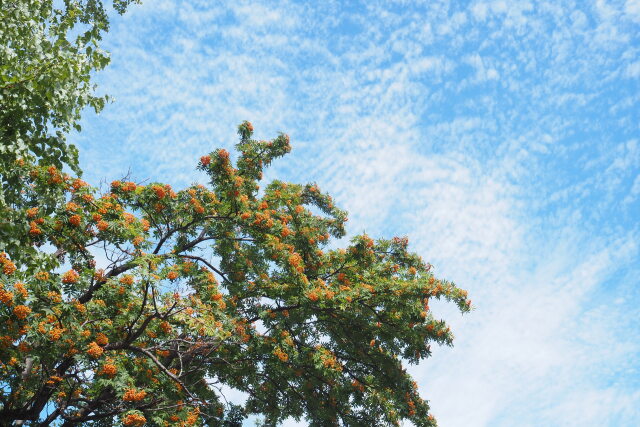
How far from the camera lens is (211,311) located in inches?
435

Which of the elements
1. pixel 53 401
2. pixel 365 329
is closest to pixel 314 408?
pixel 365 329

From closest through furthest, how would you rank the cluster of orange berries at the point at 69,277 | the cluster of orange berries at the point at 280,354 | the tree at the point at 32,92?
1. the tree at the point at 32,92
2. the cluster of orange berries at the point at 69,277
3. the cluster of orange berries at the point at 280,354

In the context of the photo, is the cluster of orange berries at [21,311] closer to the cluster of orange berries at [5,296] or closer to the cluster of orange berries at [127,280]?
the cluster of orange berries at [5,296]

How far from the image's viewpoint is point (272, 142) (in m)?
17.7

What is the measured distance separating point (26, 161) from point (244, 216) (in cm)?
709

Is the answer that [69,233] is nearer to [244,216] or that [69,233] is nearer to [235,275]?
[244,216]

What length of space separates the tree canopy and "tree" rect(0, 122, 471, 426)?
0.15 feet

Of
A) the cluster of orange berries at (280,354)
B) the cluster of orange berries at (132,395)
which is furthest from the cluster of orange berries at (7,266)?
the cluster of orange berries at (280,354)

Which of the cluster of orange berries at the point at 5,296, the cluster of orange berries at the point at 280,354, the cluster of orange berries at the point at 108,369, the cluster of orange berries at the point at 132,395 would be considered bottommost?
the cluster of orange berries at the point at 132,395

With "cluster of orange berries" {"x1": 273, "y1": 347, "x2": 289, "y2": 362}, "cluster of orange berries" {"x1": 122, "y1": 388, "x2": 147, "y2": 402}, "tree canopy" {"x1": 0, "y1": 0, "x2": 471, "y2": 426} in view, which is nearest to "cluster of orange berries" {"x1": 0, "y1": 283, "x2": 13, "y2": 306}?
"tree canopy" {"x1": 0, "y1": 0, "x2": 471, "y2": 426}

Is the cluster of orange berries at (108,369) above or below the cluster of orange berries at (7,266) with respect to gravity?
below

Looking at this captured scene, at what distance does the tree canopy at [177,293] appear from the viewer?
26.0 feet

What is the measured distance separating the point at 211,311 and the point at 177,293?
152cm

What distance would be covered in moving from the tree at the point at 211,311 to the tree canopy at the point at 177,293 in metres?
0.05
